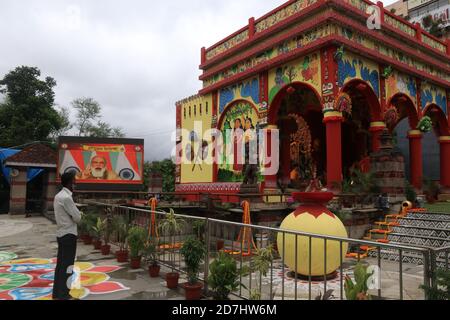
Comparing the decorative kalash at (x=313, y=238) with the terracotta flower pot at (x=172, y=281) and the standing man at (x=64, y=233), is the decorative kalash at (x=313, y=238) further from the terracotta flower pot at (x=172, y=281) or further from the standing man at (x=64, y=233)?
the standing man at (x=64, y=233)

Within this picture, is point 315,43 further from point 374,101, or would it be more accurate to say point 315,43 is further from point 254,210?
point 254,210

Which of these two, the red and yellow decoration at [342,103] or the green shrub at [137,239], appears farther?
the red and yellow decoration at [342,103]

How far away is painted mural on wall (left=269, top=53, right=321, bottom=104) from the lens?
14.4 metres

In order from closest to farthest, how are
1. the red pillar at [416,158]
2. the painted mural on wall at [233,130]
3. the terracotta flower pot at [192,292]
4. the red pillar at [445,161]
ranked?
1. the terracotta flower pot at [192,292]
2. the red pillar at [416,158]
3. the painted mural on wall at [233,130]
4. the red pillar at [445,161]

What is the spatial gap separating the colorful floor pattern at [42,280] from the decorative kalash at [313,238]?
3015mm

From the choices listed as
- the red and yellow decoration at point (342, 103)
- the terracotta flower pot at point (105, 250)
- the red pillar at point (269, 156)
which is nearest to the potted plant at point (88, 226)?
the terracotta flower pot at point (105, 250)

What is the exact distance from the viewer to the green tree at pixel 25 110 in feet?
96.9

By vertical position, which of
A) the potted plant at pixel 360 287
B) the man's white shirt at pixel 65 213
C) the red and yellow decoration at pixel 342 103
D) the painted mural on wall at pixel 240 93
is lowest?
the potted plant at pixel 360 287

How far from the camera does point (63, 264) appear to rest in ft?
17.6

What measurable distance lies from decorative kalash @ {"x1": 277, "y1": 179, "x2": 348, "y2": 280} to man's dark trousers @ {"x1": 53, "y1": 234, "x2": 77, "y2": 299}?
3.37m

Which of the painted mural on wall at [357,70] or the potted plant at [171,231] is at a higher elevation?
the painted mural on wall at [357,70]

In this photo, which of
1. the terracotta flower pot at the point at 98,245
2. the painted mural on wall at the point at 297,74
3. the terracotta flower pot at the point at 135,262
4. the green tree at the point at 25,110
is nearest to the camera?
the terracotta flower pot at the point at 135,262

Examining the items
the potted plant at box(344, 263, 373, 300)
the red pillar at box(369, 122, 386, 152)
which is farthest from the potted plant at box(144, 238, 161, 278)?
the red pillar at box(369, 122, 386, 152)

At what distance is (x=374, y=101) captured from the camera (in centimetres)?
1586
